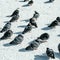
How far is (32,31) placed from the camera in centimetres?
1484

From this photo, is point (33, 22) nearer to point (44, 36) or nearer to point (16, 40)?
point (44, 36)

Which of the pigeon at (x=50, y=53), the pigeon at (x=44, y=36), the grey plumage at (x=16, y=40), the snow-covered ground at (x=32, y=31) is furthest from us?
the pigeon at (x=44, y=36)

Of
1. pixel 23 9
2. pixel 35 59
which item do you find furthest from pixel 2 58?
pixel 23 9

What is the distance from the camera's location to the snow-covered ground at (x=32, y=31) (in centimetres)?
1231

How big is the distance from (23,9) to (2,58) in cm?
741

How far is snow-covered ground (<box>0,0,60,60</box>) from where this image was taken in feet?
40.4

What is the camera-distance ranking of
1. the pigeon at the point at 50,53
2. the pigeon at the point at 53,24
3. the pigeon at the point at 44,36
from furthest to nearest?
the pigeon at the point at 53,24 < the pigeon at the point at 44,36 < the pigeon at the point at 50,53

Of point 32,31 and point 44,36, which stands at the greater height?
point 44,36

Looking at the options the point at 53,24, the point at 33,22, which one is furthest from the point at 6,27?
the point at 53,24

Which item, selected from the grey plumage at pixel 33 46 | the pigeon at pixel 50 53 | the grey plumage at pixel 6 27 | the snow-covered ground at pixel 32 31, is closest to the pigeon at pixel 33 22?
the snow-covered ground at pixel 32 31

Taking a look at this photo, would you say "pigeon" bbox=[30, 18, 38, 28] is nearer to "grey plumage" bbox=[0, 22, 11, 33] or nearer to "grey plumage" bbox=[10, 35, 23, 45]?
"grey plumage" bbox=[0, 22, 11, 33]

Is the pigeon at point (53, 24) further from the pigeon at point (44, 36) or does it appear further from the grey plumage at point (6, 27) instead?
Result: the grey plumage at point (6, 27)

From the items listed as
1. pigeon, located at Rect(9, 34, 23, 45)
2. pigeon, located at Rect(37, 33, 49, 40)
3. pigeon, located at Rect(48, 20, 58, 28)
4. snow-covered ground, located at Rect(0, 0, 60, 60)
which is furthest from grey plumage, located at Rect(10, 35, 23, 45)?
pigeon, located at Rect(48, 20, 58, 28)

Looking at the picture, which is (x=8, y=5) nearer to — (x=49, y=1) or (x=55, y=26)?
(x=49, y=1)
